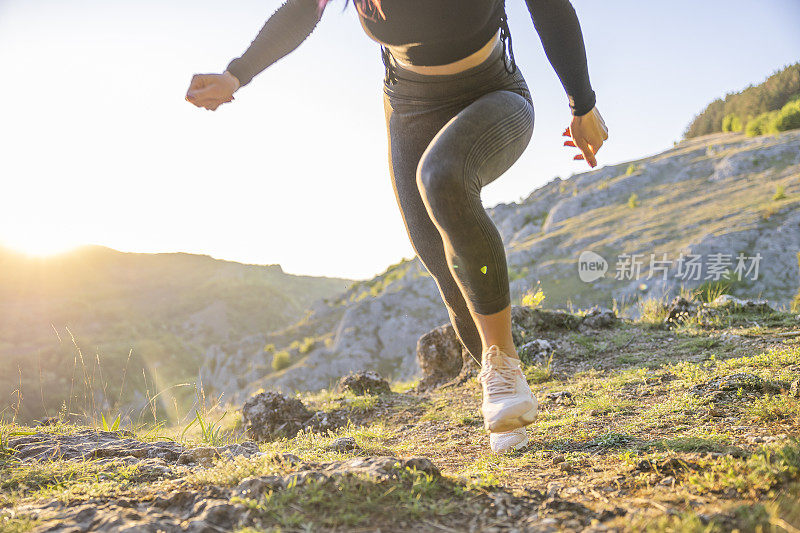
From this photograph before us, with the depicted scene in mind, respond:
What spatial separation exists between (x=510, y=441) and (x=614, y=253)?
61.7 feet

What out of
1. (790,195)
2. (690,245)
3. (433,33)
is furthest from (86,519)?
(790,195)

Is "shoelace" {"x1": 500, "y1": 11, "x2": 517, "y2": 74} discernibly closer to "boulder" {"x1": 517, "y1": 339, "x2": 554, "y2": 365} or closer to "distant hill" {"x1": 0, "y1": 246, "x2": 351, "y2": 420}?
"boulder" {"x1": 517, "y1": 339, "x2": 554, "y2": 365}

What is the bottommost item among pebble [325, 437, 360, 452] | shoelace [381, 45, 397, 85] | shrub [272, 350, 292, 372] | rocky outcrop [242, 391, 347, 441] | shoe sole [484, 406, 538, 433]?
shrub [272, 350, 292, 372]

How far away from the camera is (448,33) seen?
6.48ft

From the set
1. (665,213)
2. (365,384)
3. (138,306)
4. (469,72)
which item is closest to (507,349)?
(469,72)

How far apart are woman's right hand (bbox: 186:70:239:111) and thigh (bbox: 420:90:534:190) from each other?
102 centimetres

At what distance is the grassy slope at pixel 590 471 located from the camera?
1111mm

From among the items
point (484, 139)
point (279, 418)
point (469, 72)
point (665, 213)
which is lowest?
point (279, 418)

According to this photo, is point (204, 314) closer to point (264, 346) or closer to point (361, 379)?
point (264, 346)

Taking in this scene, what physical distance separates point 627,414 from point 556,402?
711 millimetres

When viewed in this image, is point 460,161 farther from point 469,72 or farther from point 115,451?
point 115,451

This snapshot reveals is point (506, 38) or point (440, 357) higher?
point (506, 38)

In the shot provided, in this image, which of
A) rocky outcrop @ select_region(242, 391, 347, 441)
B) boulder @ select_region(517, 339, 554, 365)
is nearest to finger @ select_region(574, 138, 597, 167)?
boulder @ select_region(517, 339, 554, 365)

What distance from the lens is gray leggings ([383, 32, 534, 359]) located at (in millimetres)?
1757
